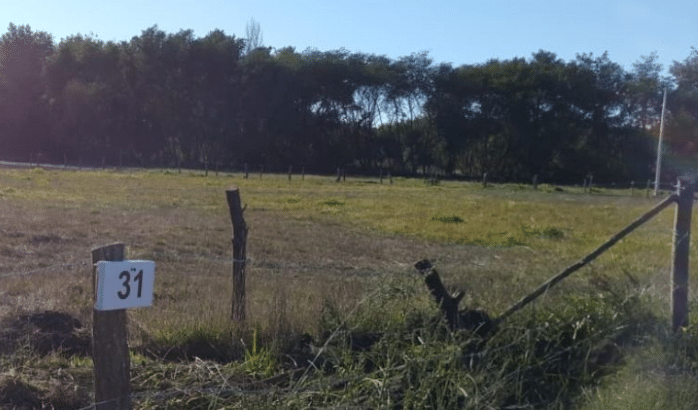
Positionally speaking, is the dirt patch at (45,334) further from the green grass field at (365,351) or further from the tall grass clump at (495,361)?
the tall grass clump at (495,361)

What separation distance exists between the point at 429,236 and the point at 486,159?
2319 inches

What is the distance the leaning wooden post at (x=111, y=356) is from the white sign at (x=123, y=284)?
0.39ft

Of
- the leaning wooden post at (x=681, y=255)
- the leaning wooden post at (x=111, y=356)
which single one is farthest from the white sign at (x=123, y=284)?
the leaning wooden post at (x=681, y=255)

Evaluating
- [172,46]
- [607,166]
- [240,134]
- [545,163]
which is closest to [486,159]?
[545,163]

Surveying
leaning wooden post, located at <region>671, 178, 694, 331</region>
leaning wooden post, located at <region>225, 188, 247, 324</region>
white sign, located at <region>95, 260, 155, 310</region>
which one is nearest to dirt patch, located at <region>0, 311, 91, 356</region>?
leaning wooden post, located at <region>225, 188, 247, 324</region>

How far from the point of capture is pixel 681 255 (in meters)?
7.59

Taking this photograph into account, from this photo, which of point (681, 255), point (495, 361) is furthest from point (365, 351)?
point (681, 255)

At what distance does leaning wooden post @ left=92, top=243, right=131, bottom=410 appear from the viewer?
486 cm

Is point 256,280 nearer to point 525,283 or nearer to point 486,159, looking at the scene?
point 525,283

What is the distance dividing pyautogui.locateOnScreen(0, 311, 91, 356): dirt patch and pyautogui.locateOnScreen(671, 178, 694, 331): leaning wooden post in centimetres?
465

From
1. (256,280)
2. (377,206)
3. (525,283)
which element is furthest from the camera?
(377,206)

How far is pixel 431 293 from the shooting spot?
7.09 m

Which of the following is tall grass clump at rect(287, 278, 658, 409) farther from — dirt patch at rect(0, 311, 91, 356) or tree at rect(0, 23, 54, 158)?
tree at rect(0, 23, 54, 158)

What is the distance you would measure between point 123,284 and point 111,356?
1.46 feet
